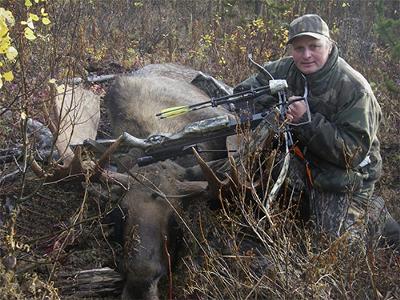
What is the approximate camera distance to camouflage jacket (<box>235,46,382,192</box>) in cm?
539

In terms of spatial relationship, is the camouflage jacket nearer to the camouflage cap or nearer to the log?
the camouflage cap

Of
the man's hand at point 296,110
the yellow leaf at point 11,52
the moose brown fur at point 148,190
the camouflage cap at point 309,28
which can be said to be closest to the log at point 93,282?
the moose brown fur at point 148,190

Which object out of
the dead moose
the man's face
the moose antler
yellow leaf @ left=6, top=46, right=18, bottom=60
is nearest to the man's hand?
the man's face

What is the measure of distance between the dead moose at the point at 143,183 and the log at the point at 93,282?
16cm

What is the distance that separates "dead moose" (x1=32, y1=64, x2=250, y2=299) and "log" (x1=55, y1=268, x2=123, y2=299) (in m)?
0.16

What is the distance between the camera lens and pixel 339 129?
5.46 meters

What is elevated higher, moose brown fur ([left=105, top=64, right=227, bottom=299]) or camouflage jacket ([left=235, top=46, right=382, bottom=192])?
camouflage jacket ([left=235, top=46, right=382, bottom=192])

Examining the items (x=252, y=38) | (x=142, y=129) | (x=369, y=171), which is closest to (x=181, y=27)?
(x=252, y=38)

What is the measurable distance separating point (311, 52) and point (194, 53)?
207 inches

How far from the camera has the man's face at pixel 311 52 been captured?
18.7 ft

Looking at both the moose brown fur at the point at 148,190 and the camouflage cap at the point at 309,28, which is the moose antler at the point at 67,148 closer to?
the moose brown fur at the point at 148,190

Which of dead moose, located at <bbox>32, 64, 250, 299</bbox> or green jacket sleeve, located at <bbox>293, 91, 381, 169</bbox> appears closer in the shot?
dead moose, located at <bbox>32, 64, 250, 299</bbox>

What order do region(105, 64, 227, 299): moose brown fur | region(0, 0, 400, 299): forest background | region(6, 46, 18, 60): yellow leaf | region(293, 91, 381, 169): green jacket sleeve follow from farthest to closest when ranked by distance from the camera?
1. region(293, 91, 381, 169): green jacket sleeve
2. region(105, 64, 227, 299): moose brown fur
3. region(0, 0, 400, 299): forest background
4. region(6, 46, 18, 60): yellow leaf

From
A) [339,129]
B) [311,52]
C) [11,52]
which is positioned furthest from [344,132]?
[11,52]
